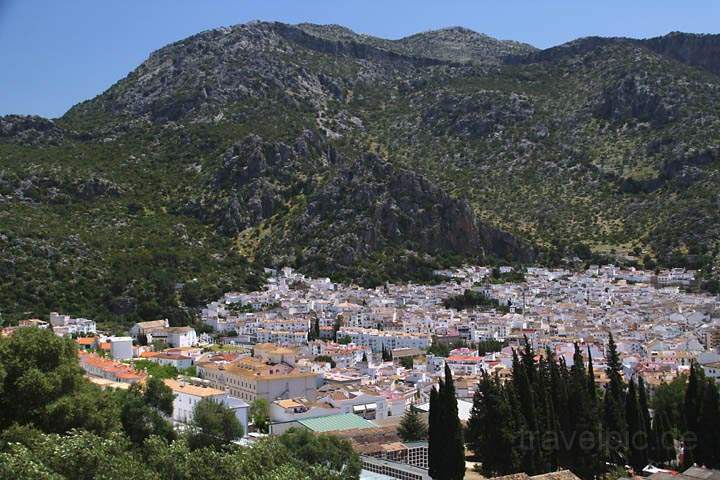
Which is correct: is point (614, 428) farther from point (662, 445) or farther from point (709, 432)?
point (709, 432)

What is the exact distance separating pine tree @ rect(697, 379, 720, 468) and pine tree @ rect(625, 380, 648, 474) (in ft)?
6.70

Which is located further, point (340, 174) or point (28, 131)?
point (28, 131)

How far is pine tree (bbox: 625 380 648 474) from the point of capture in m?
32.8

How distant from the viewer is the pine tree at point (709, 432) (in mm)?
32250

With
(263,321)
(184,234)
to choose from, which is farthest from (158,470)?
(184,234)

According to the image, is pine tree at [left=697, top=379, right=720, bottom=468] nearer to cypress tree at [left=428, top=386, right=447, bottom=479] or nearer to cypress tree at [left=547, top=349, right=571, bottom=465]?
cypress tree at [left=547, top=349, right=571, bottom=465]

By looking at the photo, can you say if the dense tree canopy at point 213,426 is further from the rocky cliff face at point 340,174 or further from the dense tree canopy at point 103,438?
the rocky cliff face at point 340,174

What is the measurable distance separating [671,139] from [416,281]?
132 feet

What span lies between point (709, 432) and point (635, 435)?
267cm

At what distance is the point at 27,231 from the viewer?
80.5 meters

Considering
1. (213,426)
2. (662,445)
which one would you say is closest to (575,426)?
(662,445)

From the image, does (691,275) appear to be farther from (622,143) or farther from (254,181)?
(254,181)

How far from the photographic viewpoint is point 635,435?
3300cm

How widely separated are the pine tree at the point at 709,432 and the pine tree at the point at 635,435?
2042 mm
